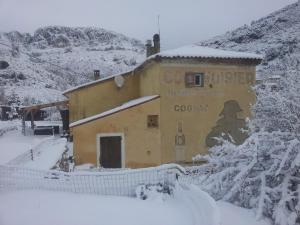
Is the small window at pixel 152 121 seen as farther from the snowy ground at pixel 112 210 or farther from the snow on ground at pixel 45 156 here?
the snowy ground at pixel 112 210

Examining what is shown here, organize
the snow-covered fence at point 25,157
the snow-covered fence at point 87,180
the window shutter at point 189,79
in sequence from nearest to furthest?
the snow-covered fence at point 87,180
the snow-covered fence at point 25,157
the window shutter at point 189,79

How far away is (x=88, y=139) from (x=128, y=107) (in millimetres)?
2339

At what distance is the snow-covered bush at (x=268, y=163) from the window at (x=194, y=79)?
10492 millimetres

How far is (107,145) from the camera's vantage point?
790 inches

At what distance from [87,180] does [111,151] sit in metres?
11.3

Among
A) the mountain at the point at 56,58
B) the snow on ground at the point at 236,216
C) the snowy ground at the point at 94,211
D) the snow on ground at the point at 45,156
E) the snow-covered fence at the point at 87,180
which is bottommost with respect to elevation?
the snow on ground at the point at 236,216

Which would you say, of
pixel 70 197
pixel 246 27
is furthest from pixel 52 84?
pixel 70 197

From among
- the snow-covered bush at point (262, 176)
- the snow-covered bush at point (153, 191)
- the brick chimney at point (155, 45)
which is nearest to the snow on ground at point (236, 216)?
the snow-covered bush at point (262, 176)

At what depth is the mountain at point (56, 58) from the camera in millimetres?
49000

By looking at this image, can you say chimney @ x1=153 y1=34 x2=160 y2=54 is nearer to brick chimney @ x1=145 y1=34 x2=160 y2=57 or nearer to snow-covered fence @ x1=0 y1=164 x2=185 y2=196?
brick chimney @ x1=145 y1=34 x2=160 y2=57

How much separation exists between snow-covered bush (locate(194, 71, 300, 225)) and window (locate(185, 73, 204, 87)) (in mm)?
10492

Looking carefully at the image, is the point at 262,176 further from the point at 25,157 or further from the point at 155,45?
the point at 155,45

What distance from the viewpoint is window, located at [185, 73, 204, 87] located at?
68.4ft

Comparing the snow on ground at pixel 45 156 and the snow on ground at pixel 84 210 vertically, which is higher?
the snow on ground at pixel 45 156
